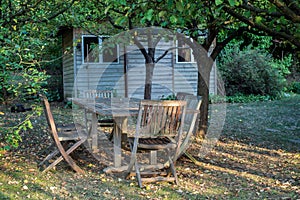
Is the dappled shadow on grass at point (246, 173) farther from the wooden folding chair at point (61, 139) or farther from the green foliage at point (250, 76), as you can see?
the green foliage at point (250, 76)

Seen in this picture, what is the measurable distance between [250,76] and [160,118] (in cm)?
1229

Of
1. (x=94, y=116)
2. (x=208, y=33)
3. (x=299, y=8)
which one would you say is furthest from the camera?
(x=208, y=33)

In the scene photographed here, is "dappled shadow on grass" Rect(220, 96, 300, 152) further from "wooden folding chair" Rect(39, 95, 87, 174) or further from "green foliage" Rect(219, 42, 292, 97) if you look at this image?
"green foliage" Rect(219, 42, 292, 97)

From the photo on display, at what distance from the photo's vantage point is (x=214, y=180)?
4.64 meters

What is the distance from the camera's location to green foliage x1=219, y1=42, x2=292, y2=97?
15.9 metres

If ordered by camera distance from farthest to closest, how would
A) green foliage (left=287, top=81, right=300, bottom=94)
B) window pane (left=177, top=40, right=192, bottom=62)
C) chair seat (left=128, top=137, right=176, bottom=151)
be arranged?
1. green foliage (left=287, top=81, right=300, bottom=94)
2. window pane (left=177, top=40, right=192, bottom=62)
3. chair seat (left=128, top=137, right=176, bottom=151)

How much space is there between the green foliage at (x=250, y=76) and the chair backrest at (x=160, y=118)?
11.9 m

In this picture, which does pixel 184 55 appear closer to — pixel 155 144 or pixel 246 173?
pixel 246 173

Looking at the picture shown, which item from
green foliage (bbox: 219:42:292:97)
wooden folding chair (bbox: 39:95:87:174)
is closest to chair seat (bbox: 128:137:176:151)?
wooden folding chair (bbox: 39:95:87:174)

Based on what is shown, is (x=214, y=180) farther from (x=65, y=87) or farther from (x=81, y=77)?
(x=65, y=87)

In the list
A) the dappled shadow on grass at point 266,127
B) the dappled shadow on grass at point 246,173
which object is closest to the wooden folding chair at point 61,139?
the dappled shadow on grass at point 246,173

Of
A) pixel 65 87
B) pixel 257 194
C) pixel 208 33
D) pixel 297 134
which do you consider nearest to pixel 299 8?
pixel 257 194

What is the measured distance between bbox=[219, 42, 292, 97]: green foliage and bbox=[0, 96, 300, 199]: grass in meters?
8.80

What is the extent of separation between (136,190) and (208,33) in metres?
3.65
